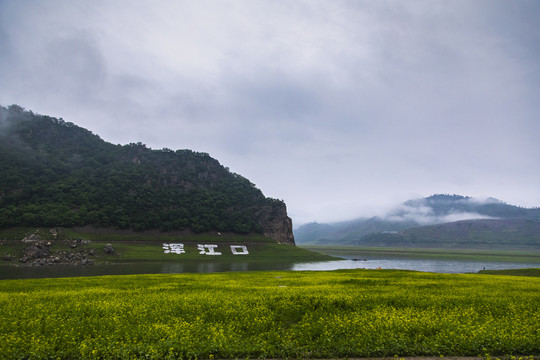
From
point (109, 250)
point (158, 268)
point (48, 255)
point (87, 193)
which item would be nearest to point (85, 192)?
point (87, 193)

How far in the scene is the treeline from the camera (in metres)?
125

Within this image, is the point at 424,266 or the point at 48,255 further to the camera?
the point at 424,266

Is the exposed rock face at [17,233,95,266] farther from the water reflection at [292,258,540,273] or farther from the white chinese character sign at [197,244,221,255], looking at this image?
the water reflection at [292,258,540,273]

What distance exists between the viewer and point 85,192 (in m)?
146

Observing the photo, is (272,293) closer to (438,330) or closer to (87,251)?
(438,330)

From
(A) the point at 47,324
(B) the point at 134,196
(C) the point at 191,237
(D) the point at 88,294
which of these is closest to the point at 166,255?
(C) the point at 191,237

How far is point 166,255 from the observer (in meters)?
107

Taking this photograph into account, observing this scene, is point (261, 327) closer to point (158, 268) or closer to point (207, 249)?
point (158, 268)

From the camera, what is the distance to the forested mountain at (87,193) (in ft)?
412

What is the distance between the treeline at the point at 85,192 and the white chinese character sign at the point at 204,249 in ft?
78.7

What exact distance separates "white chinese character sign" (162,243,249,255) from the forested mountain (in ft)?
77.8

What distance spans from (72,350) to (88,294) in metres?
12.4

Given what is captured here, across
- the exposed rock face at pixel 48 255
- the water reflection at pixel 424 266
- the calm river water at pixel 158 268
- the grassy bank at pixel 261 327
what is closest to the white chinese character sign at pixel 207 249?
the calm river water at pixel 158 268

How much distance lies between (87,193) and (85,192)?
4.53 feet
